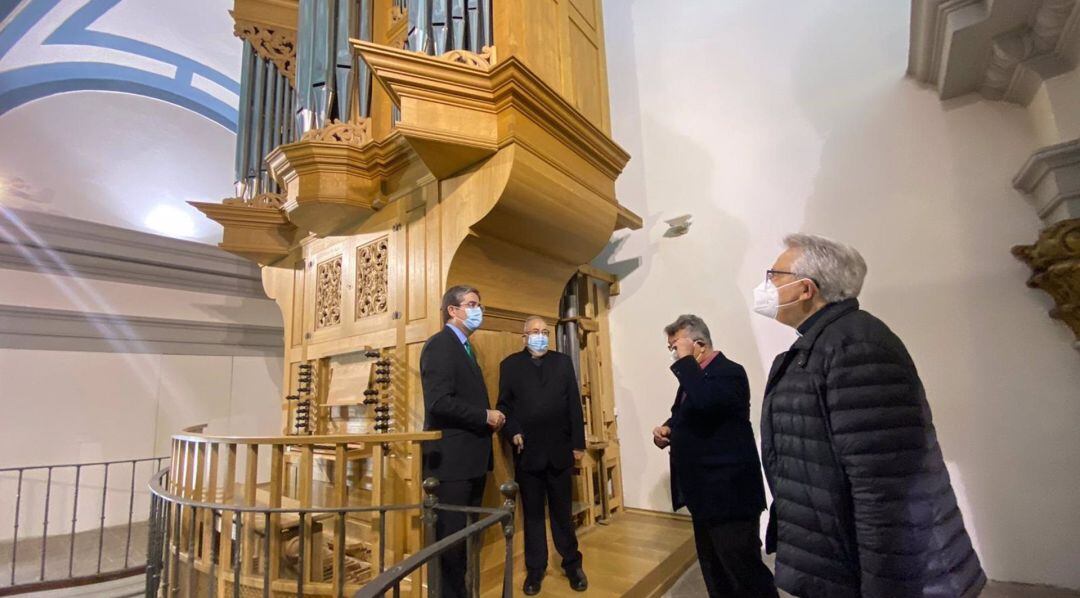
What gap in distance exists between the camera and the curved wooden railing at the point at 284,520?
196 cm

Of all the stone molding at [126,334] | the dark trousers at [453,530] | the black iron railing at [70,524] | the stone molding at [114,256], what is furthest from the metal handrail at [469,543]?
the stone molding at [114,256]

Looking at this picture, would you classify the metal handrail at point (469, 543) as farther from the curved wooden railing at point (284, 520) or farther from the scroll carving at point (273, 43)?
the scroll carving at point (273, 43)

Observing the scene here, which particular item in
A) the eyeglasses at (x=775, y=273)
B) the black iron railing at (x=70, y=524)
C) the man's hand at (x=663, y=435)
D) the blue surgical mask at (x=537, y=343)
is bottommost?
the black iron railing at (x=70, y=524)

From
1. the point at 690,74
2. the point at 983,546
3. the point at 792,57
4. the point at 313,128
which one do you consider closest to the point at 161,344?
the point at 313,128

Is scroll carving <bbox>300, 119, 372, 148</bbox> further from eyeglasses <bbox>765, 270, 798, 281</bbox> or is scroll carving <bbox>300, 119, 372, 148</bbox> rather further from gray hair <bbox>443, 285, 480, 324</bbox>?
eyeglasses <bbox>765, 270, 798, 281</bbox>

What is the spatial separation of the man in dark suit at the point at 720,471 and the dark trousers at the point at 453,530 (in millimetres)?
908

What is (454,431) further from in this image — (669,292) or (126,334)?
(126,334)

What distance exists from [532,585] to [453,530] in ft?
1.76

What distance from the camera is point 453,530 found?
2080 mm

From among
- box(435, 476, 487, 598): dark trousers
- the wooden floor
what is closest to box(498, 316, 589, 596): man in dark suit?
the wooden floor

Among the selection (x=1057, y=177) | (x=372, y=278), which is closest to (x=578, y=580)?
(x=372, y=278)

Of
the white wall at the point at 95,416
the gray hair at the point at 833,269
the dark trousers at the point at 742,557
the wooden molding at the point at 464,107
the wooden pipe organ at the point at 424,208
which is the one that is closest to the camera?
the gray hair at the point at 833,269

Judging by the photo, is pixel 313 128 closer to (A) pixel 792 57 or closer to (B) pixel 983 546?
(A) pixel 792 57

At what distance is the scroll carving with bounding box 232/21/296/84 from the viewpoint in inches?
170
